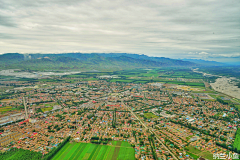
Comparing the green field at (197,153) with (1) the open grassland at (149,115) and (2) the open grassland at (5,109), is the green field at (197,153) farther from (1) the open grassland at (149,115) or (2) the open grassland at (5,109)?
(2) the open grassland at (5,109)

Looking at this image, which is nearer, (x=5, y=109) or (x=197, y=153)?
(x=197, y=153)

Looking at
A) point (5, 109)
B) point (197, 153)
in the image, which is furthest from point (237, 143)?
point (5, 109)

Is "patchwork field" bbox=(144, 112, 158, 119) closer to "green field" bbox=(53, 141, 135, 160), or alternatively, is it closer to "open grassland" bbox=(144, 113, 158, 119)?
"open grassland" bbox=(144, 113, 158, 119)

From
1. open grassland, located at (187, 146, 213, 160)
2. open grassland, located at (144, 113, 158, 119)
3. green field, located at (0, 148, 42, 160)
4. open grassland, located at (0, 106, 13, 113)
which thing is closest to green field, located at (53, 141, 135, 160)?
green field, located at (0, 148, 42, 160)

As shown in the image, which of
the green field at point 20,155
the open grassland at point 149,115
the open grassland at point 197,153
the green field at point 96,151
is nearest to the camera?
the green field at point 20,155

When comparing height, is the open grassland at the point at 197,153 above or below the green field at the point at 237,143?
below

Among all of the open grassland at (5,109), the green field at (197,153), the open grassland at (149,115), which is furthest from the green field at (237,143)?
the open grassland at (5,109)

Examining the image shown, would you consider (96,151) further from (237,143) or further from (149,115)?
(237,143)

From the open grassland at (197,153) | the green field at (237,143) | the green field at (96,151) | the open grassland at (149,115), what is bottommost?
the green field at (96,151)
